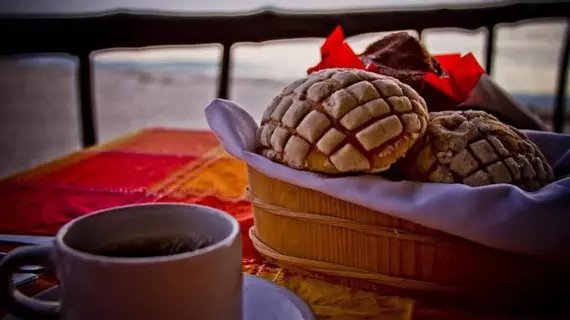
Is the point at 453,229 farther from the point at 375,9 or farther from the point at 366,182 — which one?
the point at 375,9

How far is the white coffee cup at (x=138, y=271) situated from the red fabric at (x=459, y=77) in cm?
43

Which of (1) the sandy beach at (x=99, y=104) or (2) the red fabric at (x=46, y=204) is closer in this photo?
(2) the red fabric at (x=46, y=204)

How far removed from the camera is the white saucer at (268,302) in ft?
1.39

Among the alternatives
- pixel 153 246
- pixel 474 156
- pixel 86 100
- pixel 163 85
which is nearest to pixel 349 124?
pixel 474 156

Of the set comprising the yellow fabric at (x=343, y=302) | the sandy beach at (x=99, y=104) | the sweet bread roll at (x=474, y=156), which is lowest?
the sandy beach at (x=99, y=104)

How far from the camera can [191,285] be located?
0.36 m

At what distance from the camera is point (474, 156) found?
21.8 inches

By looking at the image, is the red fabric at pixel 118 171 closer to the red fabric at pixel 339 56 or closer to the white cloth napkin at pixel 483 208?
the red fabric at pixel 339 56

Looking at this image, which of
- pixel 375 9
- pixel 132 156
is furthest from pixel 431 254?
pixel 375 9

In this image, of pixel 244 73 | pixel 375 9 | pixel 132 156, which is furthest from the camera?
pixel 244 73

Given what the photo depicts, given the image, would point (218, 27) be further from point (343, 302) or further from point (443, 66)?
Result: point (343, 302)

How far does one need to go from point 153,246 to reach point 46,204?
0.46 meters

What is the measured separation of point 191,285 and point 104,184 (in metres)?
0.60

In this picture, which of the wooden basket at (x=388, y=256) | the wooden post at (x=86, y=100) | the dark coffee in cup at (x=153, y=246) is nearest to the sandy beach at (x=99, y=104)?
the wooden post at (x=86, y=100)
